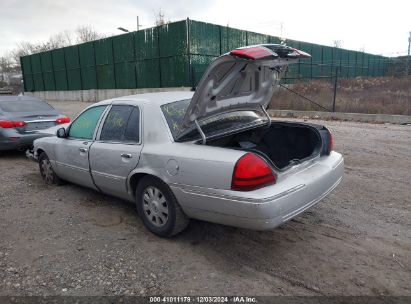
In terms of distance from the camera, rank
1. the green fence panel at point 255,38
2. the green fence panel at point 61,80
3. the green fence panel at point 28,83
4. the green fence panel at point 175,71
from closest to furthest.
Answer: the green fence panel at point 175,71 < the green fence panel at point 255,38 < the green fence panel at point 61,80 < the green fence panel at point 28,83

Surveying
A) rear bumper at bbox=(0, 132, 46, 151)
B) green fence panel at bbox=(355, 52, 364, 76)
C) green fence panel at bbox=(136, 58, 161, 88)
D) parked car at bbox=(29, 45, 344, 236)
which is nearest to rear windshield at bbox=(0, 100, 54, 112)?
rear bumper at bbox=(0, 132, 46, 151)

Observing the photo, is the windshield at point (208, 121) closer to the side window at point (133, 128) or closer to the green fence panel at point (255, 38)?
the side window at point (133, 128)

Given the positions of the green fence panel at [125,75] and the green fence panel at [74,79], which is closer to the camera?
the green fence panel at [125,75]

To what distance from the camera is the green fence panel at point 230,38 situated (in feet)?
72.2

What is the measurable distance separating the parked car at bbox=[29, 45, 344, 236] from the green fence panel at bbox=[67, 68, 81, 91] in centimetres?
2642

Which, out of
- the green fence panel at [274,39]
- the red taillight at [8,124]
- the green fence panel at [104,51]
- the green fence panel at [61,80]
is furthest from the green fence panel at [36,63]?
the red taillight at [8,124]

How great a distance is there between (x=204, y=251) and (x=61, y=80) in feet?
105

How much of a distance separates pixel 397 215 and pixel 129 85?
72.9ft

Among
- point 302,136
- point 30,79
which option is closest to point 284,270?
point 302,136

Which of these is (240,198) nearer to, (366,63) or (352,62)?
(352,62)

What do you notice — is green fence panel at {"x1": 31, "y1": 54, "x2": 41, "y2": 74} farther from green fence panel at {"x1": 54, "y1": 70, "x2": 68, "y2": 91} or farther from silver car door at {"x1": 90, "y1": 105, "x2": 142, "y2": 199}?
silver car door at {"x1": 90, "y1": 105, "x2": 142, "y2": 199}

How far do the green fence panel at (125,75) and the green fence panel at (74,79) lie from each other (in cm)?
580

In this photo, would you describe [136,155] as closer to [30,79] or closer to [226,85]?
[226,85]

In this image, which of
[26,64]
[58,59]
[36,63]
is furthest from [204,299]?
[26,64]
